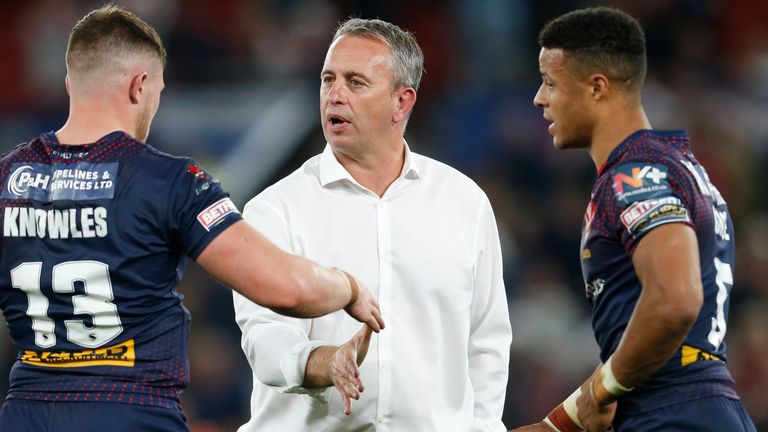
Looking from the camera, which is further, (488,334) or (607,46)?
(488,334)

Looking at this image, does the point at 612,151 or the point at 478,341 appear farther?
the point at 478,341

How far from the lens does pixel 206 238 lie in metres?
3.60

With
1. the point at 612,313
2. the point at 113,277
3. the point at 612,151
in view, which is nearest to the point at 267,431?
the point at 113,277

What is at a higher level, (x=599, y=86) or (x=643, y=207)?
(x=599, y=86)

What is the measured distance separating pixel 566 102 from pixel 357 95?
106 centimetres

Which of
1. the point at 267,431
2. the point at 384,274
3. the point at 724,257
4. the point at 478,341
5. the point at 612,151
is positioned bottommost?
the point at 267,431

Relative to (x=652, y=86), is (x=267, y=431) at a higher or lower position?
lower

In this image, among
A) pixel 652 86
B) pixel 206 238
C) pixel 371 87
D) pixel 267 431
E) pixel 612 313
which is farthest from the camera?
pixel 652 86

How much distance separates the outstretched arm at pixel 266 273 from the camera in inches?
141

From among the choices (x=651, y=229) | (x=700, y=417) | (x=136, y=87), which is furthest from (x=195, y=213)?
(x=700, y=417)

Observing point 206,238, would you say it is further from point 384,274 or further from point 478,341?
point 478,341

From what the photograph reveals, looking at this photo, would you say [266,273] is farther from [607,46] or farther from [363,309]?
[607,46]

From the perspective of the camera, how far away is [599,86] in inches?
157

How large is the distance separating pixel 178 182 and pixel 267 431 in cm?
128
